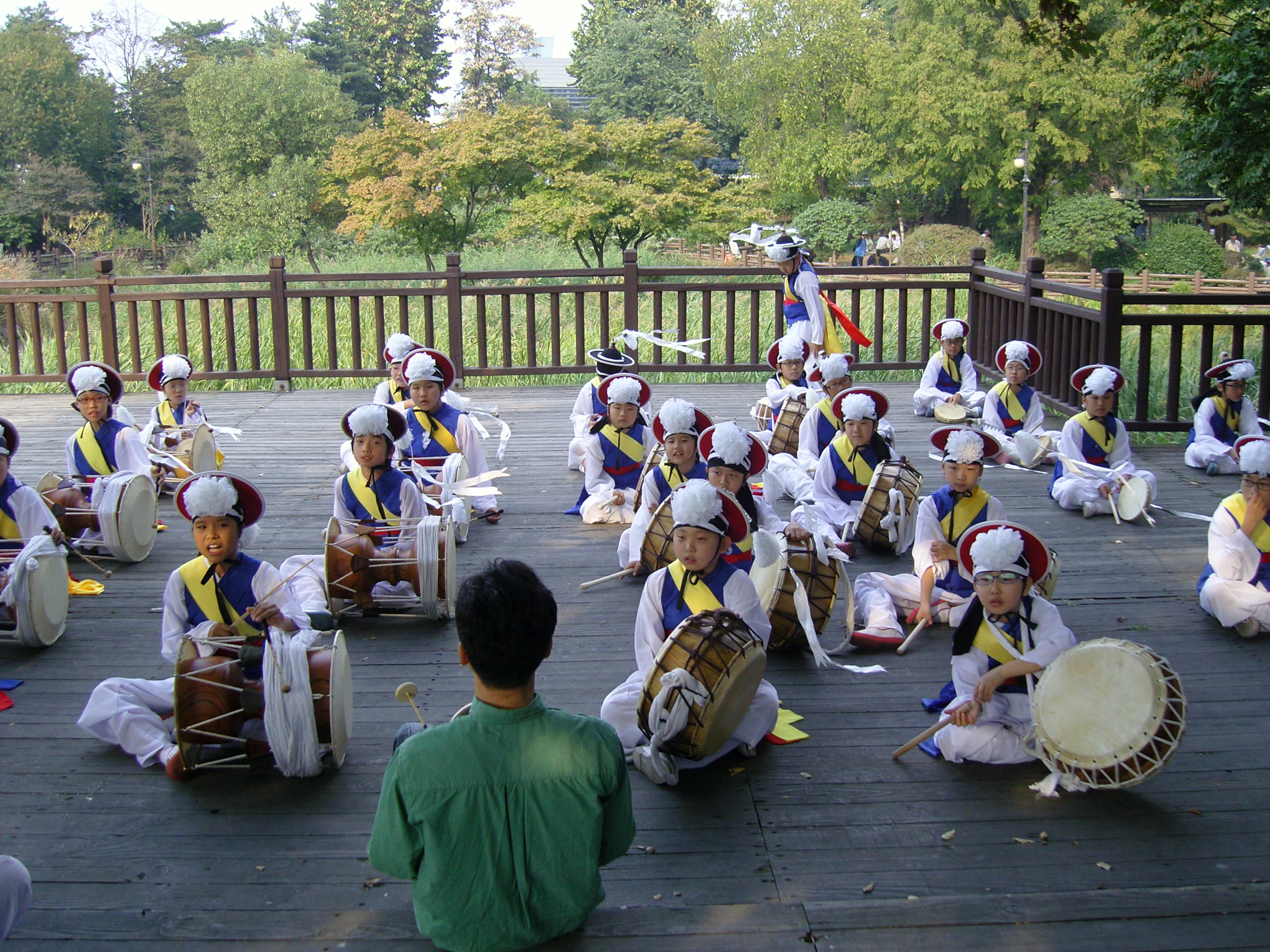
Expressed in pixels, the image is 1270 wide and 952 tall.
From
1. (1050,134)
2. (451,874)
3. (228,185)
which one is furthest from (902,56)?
(451,874)

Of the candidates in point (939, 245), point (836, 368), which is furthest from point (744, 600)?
point (939, 245)

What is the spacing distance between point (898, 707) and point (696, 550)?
99 cm

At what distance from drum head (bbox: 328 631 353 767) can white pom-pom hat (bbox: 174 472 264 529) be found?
0.65m

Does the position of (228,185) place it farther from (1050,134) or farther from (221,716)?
(221,716)

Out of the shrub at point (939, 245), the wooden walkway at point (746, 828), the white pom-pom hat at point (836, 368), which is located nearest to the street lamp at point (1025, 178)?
the shrub at point (939, 245)

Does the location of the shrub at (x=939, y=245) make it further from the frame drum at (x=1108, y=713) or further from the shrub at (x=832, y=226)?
the frame drum at (x=1108, y=713)

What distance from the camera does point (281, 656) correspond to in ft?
11.3

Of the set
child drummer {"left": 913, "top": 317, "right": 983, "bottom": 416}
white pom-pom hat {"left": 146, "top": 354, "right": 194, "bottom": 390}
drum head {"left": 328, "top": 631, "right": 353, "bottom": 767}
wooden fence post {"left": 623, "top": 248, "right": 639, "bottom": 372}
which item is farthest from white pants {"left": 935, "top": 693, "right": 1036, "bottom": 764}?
wooden fence post {"left": 623, "top": 248, "right": 639, "bottom": 372}

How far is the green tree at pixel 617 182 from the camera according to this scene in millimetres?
17906

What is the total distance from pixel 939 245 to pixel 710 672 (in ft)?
79.8

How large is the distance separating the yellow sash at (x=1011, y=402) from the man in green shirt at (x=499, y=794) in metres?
6.26

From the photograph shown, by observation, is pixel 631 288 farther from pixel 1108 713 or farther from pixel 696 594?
pixel 1108 713

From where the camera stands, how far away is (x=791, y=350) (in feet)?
27.5

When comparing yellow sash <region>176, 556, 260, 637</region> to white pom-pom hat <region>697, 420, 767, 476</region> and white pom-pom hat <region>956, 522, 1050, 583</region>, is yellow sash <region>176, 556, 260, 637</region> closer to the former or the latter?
white pom-pom hat <region>697, 420, 767, 476</region>
